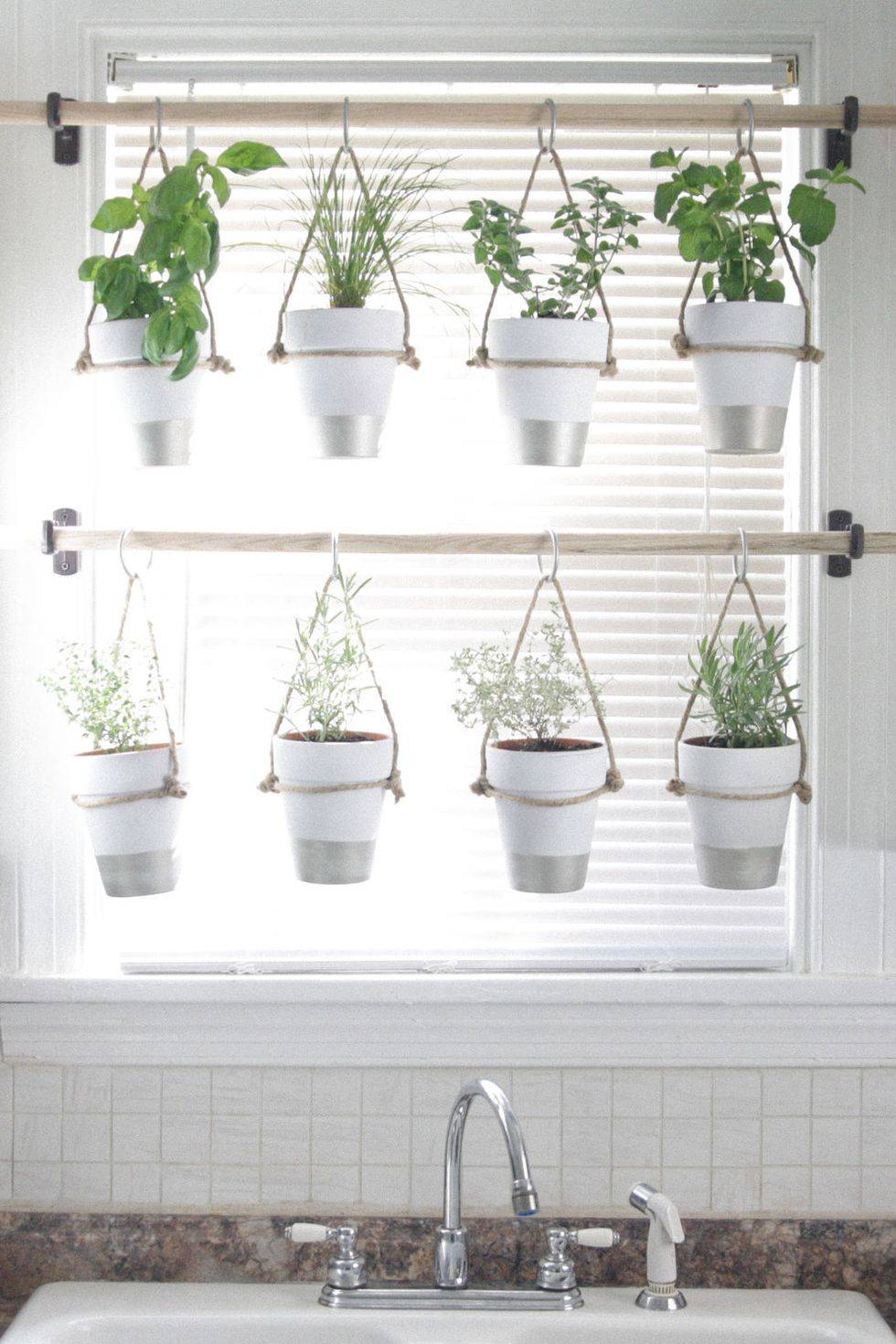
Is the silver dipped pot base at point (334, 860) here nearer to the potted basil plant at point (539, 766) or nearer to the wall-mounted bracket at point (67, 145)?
the potted basil plant at point (539, 766)

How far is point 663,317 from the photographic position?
5.58 ft

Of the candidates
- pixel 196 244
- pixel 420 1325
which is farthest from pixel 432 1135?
pixel 196 244

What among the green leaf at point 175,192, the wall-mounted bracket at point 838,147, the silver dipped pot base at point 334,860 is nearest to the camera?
the green leaf at point 175,192

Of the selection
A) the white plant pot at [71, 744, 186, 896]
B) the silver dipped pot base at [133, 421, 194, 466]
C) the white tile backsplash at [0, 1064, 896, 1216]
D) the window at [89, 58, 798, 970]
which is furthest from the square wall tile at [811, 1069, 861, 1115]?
the silver dipped pot base at [133, 421, 194, 466]

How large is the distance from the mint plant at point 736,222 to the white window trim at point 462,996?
0.23 m

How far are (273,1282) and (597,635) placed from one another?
91 centimetres

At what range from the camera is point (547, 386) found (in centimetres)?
145

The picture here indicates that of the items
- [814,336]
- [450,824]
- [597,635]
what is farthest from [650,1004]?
[814,336]

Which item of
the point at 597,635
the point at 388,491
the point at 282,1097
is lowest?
the point at 282,1097

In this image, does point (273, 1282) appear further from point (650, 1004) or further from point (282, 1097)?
point (650, 1004)

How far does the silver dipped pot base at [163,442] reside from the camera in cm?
145

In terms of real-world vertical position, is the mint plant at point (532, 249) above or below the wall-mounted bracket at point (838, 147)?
below

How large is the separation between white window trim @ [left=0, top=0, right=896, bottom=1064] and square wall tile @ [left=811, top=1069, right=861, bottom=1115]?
0.09ft

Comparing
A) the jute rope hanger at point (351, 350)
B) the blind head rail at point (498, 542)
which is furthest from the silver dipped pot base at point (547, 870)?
the jute rope hanger at point (351, 350)
